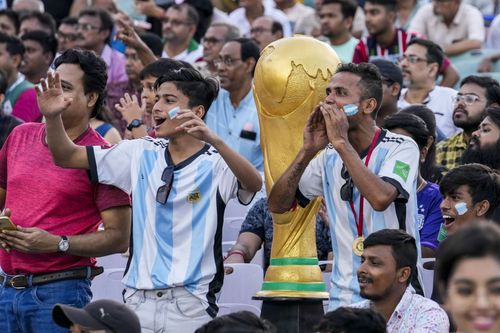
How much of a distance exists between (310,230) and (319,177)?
0.28 m

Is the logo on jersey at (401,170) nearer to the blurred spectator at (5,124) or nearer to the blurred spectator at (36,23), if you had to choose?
the blurred spectator at (5,124)

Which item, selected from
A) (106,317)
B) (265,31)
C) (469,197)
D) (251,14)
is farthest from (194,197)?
(251,14)

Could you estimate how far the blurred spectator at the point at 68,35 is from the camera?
1299 cm

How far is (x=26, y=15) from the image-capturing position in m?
13.8

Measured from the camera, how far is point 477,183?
725 cm

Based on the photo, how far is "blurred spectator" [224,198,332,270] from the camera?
8.26 metres

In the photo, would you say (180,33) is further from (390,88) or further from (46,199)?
(46,199)

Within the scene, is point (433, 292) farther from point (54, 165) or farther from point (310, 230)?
point (54, 165)

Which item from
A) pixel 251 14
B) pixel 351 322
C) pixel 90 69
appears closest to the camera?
pixel 351 322

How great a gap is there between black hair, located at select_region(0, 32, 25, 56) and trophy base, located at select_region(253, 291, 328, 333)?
579 cm

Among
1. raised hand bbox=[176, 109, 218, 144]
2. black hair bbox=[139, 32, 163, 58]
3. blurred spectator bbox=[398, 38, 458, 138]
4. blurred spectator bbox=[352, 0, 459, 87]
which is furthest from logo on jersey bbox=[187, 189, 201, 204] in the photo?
black hair bbox=[139, 32, 163, 58]

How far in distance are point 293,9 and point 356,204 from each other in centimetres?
910

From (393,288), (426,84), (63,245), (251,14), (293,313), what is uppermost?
(251,14)

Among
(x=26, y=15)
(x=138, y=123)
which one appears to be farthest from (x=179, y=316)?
(x=26, y=15)
